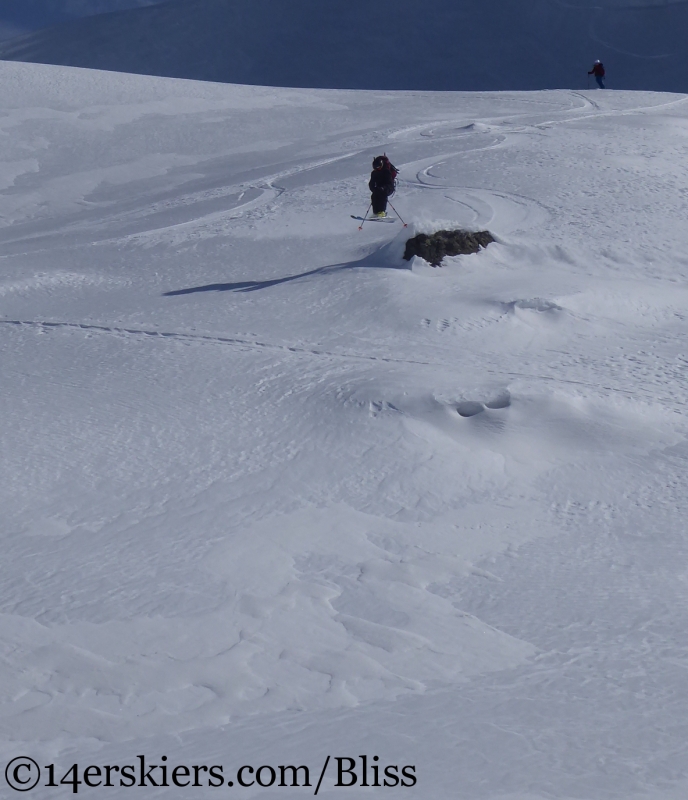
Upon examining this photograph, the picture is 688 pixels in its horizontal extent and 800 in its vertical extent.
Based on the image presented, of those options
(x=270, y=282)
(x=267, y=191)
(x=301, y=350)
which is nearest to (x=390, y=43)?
(x=267, y=191)

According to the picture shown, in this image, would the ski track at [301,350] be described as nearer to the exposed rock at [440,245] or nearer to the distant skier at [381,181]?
the exposed rock at [440,245]

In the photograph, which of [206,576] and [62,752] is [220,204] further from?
[62,752]

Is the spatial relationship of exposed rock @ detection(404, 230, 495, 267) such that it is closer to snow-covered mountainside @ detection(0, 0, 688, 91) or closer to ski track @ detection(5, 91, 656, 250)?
ski track @ detection(5, 91, 656, 250)

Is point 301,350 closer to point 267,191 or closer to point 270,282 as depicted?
point 270,282

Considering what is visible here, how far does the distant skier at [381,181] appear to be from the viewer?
9.07 metres

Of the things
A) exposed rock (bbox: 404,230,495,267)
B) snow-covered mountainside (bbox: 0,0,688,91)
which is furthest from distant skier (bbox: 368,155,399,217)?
snow-covered mountainside (bbox: 0,0,688,91)

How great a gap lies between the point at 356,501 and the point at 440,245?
4044 millimetres

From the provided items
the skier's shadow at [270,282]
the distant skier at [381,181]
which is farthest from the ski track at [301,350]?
the distant skier at [381,181]

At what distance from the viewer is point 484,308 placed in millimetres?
7113

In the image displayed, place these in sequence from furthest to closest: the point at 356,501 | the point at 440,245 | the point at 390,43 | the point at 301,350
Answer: the point at 390,43, the point at 440,245, the point at 301,350, the point at 356,501

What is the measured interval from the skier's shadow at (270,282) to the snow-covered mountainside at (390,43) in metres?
29.0

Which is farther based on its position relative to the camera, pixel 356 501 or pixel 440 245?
pixel 440 245

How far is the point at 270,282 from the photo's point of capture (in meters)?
8.19

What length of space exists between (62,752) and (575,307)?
5.27 meters
